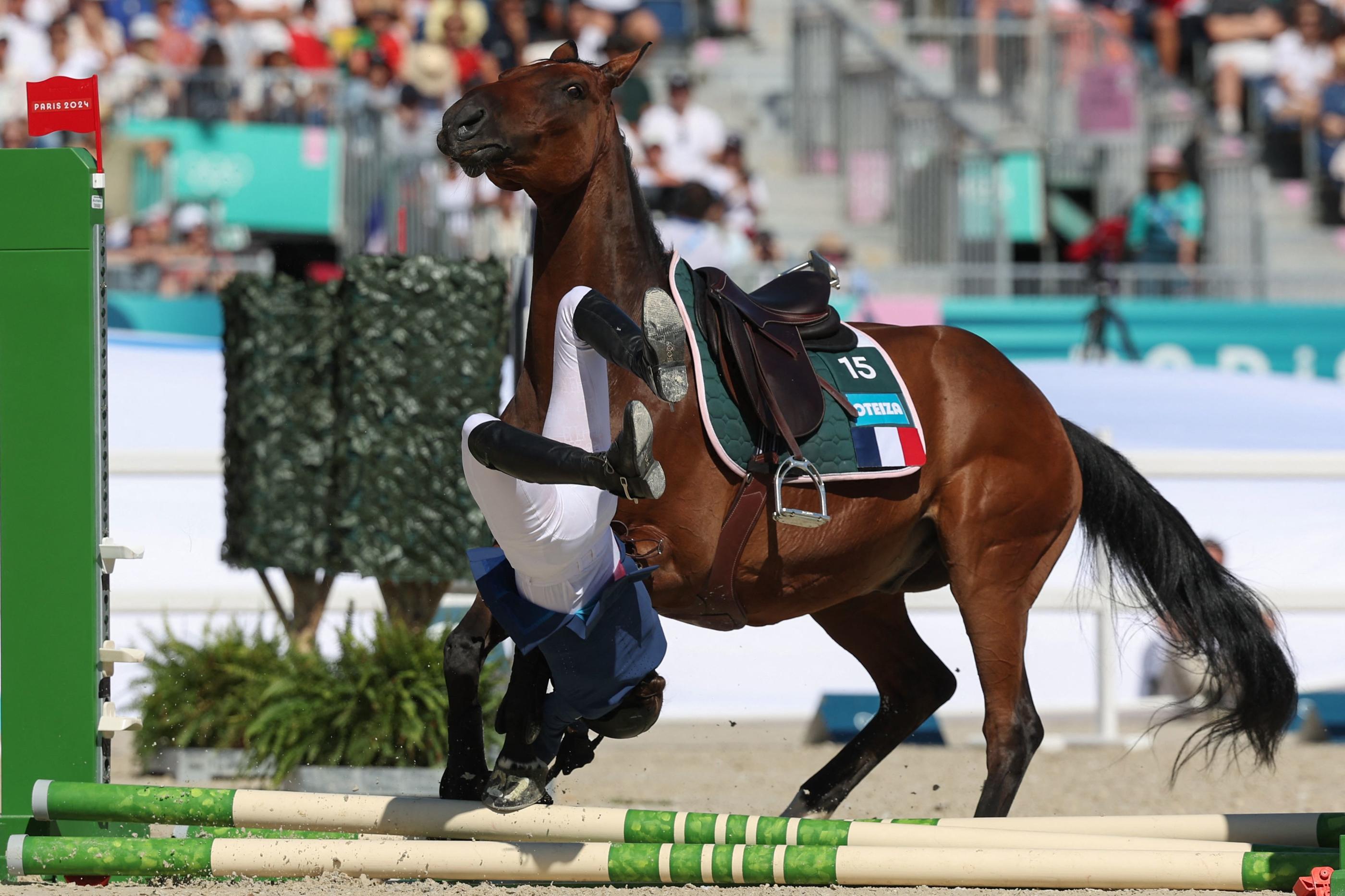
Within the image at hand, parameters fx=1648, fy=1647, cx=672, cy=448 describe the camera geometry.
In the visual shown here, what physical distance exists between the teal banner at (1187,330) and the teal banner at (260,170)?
444cm

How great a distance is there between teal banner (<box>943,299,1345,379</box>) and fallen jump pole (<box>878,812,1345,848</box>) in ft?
25.0

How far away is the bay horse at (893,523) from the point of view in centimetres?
390

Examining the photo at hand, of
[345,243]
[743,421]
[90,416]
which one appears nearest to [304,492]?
[90,416]

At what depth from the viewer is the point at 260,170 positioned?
452 inches

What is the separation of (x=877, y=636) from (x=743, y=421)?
1130 millimetres

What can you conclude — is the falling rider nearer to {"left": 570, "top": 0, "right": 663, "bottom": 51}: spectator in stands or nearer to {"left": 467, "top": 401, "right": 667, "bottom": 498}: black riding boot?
{"left": 467, "top": 401, "right": 667, "bottom": 498}: black riding boot

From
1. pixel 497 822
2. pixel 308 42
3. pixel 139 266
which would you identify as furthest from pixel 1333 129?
pixel 497 822

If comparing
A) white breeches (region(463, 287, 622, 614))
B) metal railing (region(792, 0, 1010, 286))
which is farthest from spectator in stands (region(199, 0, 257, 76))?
white breeches (region(463, 287, 622, 614))

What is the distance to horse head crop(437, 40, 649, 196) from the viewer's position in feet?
12.5

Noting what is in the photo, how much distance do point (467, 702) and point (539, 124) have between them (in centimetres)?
136

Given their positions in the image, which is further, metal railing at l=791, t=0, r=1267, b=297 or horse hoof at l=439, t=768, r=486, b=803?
metal railing at l=791, t=0, r=1267, b=297

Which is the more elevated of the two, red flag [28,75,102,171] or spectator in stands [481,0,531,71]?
spectator in stands [481,0,531,71]

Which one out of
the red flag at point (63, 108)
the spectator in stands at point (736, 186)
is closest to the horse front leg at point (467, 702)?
the red flag at point (63, 108)

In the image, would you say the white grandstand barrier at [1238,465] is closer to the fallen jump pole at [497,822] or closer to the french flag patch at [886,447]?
the french flag patch at [886,447]
